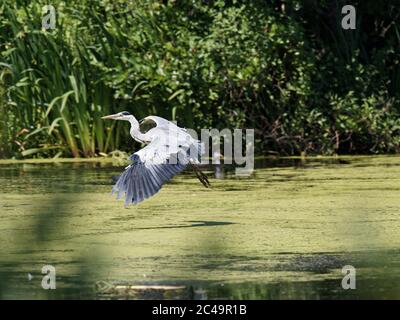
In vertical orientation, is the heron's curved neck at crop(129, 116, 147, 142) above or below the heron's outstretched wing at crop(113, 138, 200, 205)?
above

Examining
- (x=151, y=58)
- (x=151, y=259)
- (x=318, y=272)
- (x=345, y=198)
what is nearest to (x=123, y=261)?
(x=151, y=259)

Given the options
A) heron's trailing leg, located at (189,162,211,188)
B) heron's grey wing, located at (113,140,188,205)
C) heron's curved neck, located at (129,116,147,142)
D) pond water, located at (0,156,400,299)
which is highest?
heron's curved neck, located at (129,116,147,142)

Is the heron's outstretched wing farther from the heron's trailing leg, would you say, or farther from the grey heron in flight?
the heron's trailing leg

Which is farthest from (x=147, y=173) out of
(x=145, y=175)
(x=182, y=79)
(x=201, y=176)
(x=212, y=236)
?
(x=182, y=79)

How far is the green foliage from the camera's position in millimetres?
10602

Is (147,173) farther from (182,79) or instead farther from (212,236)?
(182,79)

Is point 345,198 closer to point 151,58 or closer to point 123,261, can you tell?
point 123,261

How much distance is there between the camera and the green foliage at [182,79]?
10.6 m

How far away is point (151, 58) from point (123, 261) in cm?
554

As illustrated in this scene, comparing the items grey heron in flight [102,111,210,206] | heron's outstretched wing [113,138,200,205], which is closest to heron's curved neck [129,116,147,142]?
grey heron in flight [102,111,210,206]

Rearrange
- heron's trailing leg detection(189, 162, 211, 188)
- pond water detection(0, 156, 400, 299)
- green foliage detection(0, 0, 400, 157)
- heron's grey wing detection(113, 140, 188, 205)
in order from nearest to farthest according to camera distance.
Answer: pond water detection(0, 156, 400, 299), heron's grey wing detection(113, 140, 188, 205), heron's trailing leg detection(189, 162, 211, 188), green foliage detection(0, 0, 400, 157)

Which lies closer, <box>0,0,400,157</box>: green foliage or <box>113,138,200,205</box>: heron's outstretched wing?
<box>113,138,200,205</box>: heron's outstretched wing

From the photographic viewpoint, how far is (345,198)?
762cm

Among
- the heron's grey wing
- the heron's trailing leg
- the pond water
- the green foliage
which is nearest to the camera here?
the pond water
